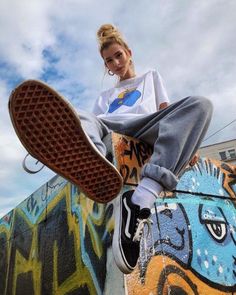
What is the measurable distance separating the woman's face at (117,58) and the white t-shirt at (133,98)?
4.9 inches

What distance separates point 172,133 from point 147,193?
36cm

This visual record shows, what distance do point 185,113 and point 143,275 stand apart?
37.2 inches

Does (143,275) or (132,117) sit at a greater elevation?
(132,117)

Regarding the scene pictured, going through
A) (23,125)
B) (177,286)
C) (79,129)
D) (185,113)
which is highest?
(23,125)

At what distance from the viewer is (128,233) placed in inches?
61.9

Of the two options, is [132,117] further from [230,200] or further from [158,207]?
[230,200]

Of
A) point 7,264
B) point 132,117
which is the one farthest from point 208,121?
point 7,264

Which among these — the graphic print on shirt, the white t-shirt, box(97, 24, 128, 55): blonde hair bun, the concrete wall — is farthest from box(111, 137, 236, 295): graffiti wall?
box(97, 24, 128, 55): blonde hair bun

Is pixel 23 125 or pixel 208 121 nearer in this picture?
pixel 23 125

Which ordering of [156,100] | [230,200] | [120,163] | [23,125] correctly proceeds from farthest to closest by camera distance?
1. [230,200]
2. [156,100]
3. [120,163]
4. [23,125]

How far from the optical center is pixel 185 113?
72.1 inches

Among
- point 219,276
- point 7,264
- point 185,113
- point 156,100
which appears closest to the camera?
point 185,113

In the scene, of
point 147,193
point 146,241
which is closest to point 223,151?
point 146,241

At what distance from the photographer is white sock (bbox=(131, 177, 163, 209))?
1626 mm
